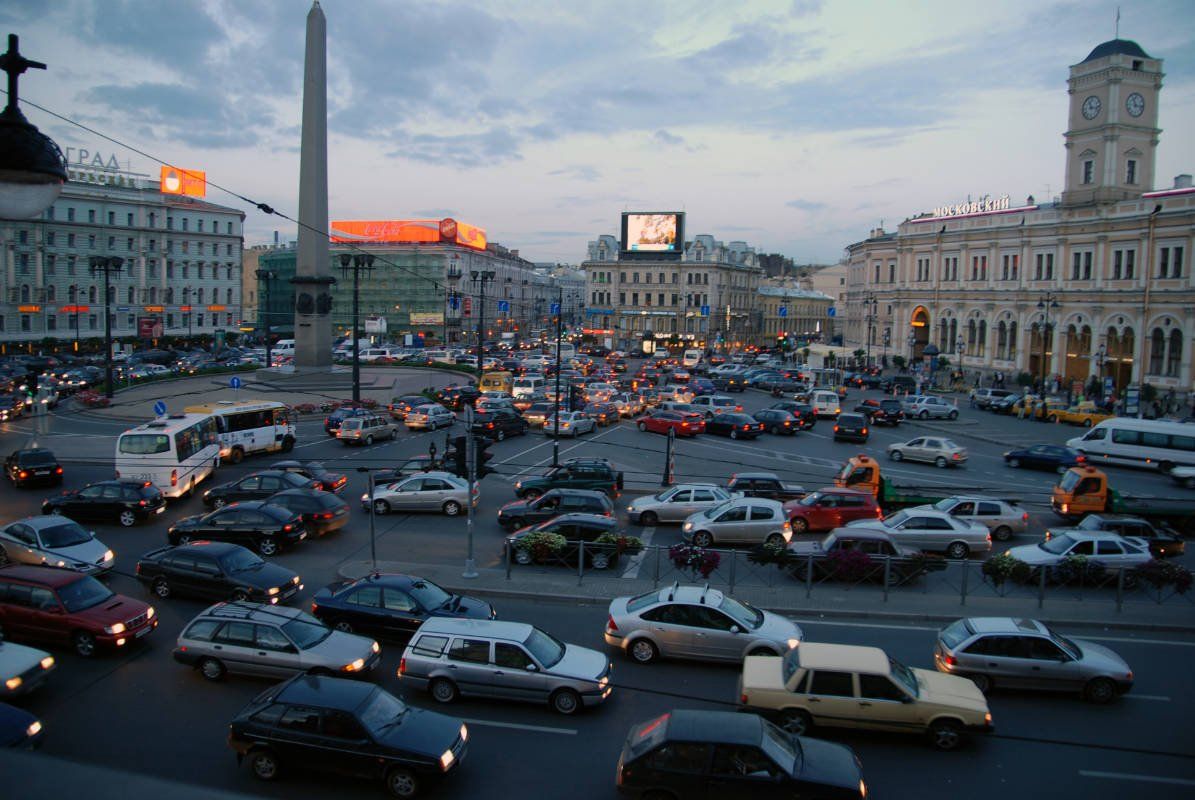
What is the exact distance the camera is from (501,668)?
11633 millimetres

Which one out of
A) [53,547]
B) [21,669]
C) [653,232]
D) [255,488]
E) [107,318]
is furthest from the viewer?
[653,232]

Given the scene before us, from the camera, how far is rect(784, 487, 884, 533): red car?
2189cm

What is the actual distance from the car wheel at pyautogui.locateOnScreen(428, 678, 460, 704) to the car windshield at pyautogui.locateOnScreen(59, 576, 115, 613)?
20.3 ft

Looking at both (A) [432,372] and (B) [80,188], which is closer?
(A) [432,372]

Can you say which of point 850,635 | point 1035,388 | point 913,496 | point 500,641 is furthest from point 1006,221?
point 500,641

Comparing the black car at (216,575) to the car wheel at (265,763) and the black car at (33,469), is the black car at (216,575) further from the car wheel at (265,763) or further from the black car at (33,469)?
the black car at (33,469)

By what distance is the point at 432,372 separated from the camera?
2345 inches

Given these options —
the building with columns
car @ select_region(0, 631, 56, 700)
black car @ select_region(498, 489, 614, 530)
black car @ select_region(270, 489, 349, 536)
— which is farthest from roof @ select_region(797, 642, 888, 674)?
the building with columns

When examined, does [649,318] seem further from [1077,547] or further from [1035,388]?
[1077,547]

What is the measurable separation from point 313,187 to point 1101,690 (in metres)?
45.3

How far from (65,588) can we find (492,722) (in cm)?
757

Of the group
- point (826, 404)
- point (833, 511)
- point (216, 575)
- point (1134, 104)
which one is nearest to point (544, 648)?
point (216, 575)

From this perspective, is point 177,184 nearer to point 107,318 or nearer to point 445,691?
point 107,318

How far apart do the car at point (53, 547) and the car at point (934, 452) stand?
92.1 feet
